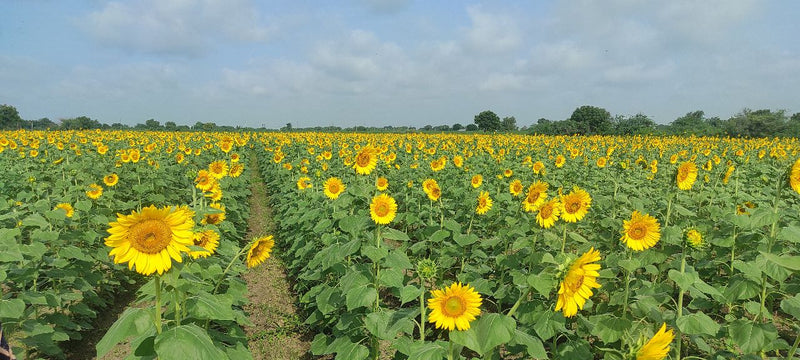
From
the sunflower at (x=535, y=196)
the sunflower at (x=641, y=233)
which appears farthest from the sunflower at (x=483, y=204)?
the sunflower at (x=641, y=233)

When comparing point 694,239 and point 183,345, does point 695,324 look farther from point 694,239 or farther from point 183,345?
point 183,345

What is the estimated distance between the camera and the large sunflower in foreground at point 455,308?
205 centimetres

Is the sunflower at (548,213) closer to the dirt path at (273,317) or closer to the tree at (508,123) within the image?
the dirt path at (273,317)

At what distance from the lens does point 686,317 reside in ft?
8.50

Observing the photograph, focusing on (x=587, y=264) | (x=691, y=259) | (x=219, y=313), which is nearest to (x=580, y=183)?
(x=691, y=259)

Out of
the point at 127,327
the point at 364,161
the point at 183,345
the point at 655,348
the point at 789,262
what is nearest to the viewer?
the point at 655,348

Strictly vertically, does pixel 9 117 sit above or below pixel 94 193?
above

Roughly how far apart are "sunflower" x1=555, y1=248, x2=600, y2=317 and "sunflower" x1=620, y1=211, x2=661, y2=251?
172cm

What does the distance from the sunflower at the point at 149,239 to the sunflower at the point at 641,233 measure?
336cm

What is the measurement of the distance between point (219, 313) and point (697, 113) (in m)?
82.1

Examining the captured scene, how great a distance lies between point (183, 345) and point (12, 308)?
187 cm

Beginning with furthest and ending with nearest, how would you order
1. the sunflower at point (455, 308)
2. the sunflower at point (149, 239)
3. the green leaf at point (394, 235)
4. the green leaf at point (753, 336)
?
the green leaf at point (394, 235), the green leaf at point (753, 336), the sunflower at point (455, 308), the sunflower at point (149, 239)

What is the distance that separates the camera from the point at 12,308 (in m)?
2.71

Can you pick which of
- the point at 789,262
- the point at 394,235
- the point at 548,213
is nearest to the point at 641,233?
the point at 548,213
